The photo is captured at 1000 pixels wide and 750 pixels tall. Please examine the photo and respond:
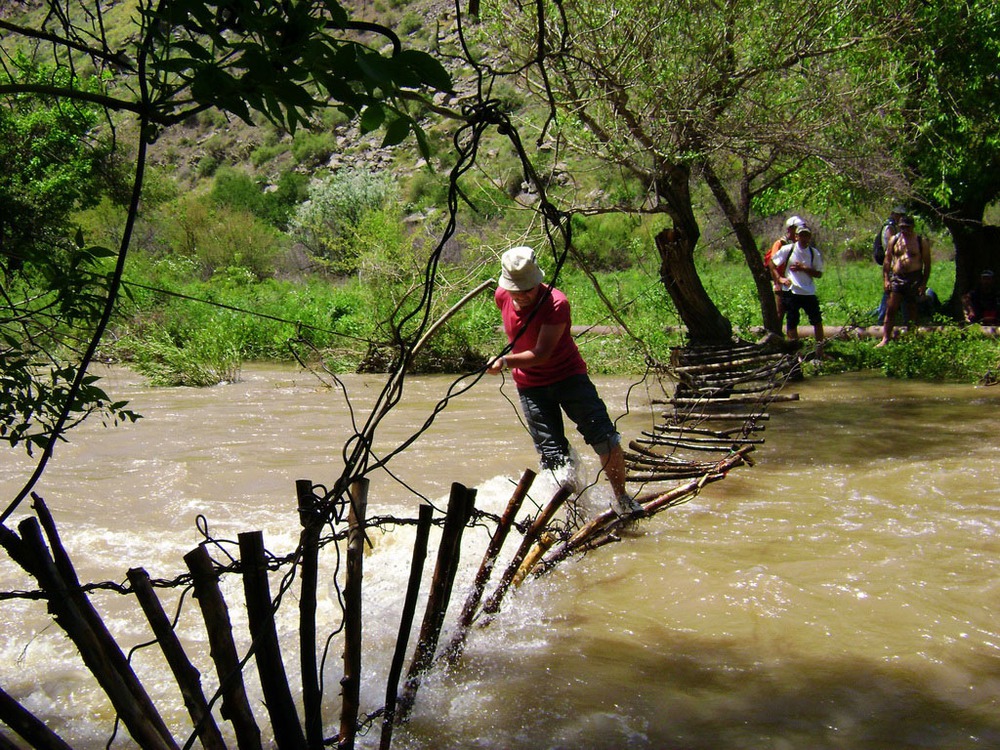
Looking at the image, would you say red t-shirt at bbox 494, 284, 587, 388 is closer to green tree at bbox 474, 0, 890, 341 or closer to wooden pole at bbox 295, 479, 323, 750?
wooden pole at bbox 295, 479, 323, 750

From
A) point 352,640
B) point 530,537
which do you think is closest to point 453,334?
point 530,537

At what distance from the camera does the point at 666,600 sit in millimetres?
4512

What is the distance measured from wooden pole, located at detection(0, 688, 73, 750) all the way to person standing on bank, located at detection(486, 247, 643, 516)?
2814mm

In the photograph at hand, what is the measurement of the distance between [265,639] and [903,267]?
10722mm

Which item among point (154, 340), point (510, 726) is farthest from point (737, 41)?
point (154, 340)

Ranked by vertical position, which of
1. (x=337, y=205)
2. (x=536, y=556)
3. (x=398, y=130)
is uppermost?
(x=337, y=205)

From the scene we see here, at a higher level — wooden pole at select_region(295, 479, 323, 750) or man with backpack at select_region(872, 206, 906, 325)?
man with backpack at select_region(872, 206, 906, 325)

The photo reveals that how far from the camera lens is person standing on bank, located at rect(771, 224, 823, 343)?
10.7 metres

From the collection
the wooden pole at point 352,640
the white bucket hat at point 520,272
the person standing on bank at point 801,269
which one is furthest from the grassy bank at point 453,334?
the wooden pole at point 352,640

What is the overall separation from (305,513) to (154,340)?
40.3 ft

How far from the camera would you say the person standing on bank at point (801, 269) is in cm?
1074

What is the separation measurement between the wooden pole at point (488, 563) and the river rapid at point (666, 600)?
22cm

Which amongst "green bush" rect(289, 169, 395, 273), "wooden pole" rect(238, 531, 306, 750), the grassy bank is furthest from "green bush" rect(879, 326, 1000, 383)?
"green bush" rect(289, 169, 395, 273)

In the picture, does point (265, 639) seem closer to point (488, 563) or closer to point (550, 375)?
point (488, 563)
